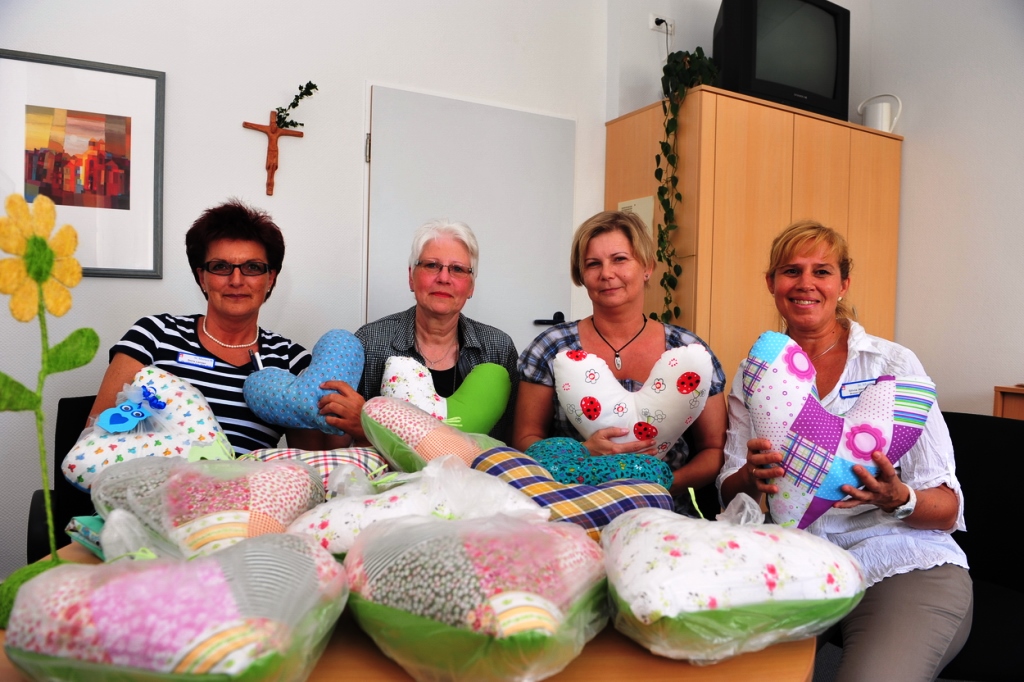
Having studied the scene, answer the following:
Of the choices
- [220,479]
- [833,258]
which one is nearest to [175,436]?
[220,479]

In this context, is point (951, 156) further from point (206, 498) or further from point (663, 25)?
point (206, 498)

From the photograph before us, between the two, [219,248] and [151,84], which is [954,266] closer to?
[219,248]


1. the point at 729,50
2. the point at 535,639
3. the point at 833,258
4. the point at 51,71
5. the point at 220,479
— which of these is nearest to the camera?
the point at 535,639

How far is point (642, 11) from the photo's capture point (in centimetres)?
332

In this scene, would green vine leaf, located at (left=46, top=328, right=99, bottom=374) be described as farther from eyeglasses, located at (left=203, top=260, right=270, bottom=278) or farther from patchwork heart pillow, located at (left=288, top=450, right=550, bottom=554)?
eyeglasses, located at (left=203, top=260, right=270, bottom=278)

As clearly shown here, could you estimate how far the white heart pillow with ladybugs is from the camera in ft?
4.09

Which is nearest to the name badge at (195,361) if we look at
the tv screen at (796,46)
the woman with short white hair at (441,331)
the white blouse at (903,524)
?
the woman with short white hair at (441,331)

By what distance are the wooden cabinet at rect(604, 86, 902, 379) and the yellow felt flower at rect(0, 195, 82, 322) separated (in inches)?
103

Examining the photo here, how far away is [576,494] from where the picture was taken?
81 centimetres

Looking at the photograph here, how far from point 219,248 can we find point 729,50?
98.7 inches

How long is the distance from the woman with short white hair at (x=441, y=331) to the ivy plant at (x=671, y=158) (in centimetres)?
143

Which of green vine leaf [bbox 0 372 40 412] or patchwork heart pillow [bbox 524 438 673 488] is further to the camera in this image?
patchwork heart pillow [bbox 524 438 673 488]

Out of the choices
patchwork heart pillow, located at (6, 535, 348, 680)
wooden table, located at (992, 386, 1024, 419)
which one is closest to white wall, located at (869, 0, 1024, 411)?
wooden table, located at (992, 386, 1024, 419)

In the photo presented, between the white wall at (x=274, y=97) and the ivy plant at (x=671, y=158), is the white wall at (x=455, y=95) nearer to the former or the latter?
the white wall at (x=274, y=97)
